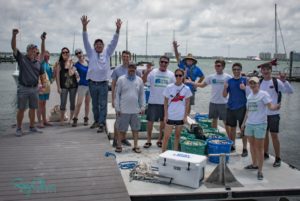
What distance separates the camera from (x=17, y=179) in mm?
4766

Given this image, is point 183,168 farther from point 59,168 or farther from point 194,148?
point 59,168

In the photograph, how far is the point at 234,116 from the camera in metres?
6.53

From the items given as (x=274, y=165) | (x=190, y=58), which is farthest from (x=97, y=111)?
(x=274, y=165)

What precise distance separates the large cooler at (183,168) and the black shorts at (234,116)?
1.81 metres

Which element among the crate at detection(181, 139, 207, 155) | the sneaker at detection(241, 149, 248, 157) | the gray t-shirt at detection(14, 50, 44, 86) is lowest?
the sneaker at detection(241, 149, 248, 157)

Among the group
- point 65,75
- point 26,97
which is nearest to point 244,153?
point 65,75

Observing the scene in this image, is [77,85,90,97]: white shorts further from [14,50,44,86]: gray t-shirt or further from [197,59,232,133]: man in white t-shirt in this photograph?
[197,59,232,133]: man in white t-shirt

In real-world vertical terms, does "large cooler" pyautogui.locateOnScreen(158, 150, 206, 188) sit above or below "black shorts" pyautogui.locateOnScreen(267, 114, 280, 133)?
below

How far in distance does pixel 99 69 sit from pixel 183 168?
127 inches

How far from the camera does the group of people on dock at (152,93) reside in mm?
5699

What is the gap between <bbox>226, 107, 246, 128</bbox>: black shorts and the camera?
645 cm

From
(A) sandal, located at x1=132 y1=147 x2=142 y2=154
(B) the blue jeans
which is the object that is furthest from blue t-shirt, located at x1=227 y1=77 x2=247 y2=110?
(B) the blue jeans

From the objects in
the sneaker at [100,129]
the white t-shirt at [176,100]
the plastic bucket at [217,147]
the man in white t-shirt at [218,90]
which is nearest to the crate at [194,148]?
the plastic bucket at [217,147]

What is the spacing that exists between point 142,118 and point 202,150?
2585mm
